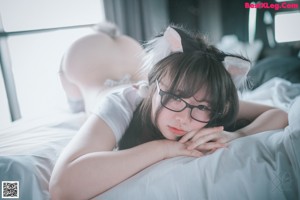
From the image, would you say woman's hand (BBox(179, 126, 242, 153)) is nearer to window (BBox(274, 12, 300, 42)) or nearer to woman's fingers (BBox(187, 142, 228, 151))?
woman's fingers (BBox(187, 142, 228, 151))

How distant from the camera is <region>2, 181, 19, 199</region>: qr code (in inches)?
18.1

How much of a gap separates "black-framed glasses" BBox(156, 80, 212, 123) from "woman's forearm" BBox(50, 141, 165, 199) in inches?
4.1

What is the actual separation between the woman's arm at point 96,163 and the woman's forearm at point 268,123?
170mm

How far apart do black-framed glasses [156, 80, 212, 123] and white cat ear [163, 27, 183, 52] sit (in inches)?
4.0

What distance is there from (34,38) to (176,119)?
1.55ft

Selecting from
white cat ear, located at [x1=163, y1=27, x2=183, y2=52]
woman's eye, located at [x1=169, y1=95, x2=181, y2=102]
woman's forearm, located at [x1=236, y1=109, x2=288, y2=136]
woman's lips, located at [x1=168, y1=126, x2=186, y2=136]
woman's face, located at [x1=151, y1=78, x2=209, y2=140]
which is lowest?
woman's forearm, located at [x1=236, y1=109, x2=288, y2=136]

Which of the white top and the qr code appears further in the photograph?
the white top

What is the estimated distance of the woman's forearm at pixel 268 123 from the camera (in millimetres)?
585

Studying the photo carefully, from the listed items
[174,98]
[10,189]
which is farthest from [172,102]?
[10,189]

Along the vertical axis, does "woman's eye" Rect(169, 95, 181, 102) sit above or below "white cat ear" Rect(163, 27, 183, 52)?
below

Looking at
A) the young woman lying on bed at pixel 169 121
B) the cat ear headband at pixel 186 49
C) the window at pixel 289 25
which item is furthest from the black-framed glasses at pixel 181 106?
the window at pixel 289 25

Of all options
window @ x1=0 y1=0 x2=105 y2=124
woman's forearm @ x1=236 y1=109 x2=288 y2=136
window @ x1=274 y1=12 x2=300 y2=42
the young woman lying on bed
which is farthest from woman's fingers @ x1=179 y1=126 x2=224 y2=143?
window @ x1=0 y1=0 x2=105 y2=124

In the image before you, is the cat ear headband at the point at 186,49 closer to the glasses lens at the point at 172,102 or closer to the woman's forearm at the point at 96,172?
the glasses lens at the point at 172,102

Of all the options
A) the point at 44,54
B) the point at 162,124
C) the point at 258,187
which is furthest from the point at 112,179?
the point at 44,54
